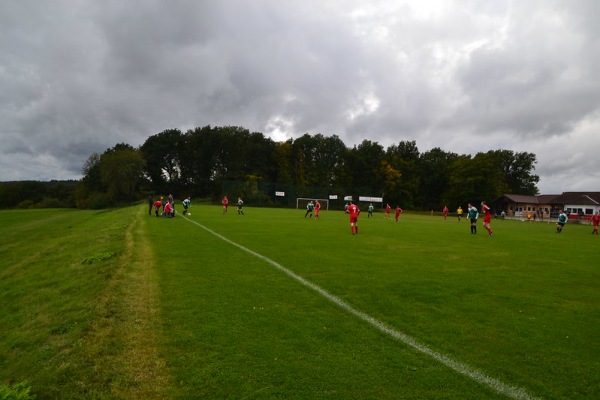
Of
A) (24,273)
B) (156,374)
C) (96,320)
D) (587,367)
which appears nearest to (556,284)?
(587,367)

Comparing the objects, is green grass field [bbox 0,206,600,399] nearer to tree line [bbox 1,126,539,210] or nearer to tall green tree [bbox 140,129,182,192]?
tree line [bbox 1,126,539,210]

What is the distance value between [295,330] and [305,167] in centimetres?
9577

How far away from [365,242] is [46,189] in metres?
120

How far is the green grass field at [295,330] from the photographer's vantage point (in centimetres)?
415

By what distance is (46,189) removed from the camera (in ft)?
360

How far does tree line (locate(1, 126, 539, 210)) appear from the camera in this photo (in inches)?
3460

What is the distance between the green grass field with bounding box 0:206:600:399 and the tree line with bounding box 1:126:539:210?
7912 centimetres

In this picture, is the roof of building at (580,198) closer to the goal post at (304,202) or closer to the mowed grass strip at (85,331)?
the goal post at (304,202)

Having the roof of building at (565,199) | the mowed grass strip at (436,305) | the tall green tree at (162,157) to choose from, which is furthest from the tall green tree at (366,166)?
the mowed grass strip at (436,305)

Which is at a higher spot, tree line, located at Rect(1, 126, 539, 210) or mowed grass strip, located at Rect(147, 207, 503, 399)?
tree line, located at Rect(1, 126, 539, 210)

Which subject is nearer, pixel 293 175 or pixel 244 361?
pixel 244 361

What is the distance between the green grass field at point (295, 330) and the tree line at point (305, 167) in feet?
260

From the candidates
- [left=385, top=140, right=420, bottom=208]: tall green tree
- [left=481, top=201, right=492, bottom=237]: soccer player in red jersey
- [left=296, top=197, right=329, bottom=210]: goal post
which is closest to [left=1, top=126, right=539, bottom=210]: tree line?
[left=385, top=140, right=420, bottom=208]: tall green tree

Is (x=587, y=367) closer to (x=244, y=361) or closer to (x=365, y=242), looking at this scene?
(x=244, y=361)
